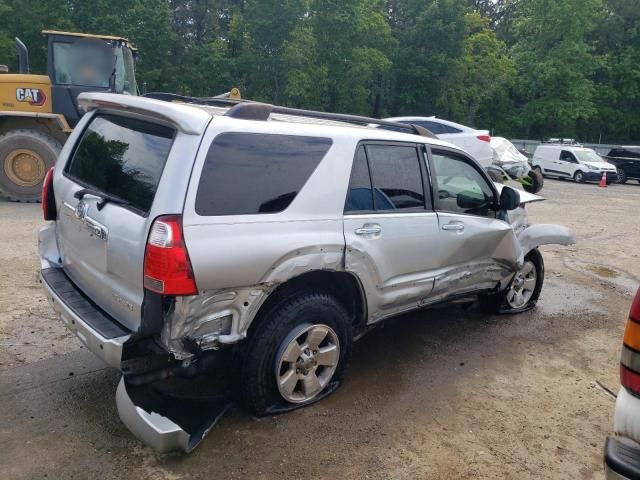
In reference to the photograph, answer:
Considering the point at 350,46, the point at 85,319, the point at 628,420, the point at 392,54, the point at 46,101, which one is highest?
the point at 392,54

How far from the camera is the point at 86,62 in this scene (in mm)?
9781

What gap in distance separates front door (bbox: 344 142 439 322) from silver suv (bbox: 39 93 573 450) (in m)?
0.01

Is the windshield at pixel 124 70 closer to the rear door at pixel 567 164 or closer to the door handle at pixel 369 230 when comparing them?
the door handle at pixel 369 230

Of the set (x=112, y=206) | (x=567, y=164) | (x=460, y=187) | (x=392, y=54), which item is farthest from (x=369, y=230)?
(x=392, y=54)

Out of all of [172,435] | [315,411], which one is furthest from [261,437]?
[172,435]

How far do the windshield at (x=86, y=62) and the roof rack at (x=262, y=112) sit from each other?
6839mm

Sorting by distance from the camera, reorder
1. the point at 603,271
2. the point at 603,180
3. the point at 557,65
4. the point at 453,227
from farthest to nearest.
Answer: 1. the point at 557,65
2. the point at 603,180
3. the point at 603,271
4. the point at 453,227

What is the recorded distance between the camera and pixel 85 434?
3018 millimetres

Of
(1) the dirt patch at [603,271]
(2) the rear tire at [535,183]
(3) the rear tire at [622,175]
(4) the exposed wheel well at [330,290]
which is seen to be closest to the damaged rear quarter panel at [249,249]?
(4) the exposed wheel well at [330,290]

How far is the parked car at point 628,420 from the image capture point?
1.96m

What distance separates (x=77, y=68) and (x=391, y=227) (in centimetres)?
850

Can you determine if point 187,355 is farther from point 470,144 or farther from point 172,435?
point 470,144

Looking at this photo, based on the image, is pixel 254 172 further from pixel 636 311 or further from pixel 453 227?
pixel 636 311

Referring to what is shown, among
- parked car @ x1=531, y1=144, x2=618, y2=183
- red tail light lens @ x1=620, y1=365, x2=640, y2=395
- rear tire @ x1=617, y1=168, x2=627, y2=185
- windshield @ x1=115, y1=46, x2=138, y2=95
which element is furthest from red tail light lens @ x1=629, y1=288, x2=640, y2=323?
rear tire @ x1=617, y1=168, x2=627, y2=185
